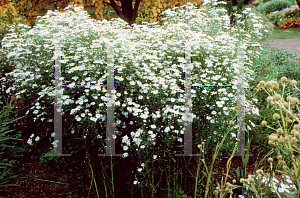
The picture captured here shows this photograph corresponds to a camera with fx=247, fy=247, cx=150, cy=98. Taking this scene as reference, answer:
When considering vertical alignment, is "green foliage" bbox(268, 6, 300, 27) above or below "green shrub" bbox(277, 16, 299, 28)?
above

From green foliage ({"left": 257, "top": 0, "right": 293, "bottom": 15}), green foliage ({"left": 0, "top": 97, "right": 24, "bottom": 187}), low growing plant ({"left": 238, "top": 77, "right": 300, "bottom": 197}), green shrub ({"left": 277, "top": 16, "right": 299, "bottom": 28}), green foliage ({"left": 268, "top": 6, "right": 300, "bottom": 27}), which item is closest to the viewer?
low growing plant ({"left": 238, "top": 77, "right": 300, "bottom": 197})

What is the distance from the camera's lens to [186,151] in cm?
228

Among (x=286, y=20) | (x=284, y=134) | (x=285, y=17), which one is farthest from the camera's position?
(x=285, y=17)

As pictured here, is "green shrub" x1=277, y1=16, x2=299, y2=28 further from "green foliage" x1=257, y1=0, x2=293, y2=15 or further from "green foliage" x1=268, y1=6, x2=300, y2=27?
"green foliage" x1=257, y1=0, x2=293, y2=15

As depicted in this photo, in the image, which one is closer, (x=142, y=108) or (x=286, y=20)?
(x=142, y=108)

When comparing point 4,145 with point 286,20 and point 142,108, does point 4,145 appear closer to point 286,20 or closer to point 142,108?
point 142,108

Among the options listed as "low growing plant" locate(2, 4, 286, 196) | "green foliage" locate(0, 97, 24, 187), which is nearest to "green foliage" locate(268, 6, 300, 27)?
"low growing plant" locate(2, 4, 286, 196)

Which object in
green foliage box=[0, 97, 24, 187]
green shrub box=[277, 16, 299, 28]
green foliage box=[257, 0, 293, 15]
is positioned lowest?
green foliage box=[0, 97, 24, 187]

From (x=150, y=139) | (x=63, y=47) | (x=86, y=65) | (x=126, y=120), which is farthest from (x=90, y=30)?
(x=150, y=139)

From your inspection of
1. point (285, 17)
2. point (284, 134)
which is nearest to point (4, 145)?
point (284, 134)

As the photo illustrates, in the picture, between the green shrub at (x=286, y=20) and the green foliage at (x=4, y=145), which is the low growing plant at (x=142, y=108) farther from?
the green shrub at (x=286, y=20)

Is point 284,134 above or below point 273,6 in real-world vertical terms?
below

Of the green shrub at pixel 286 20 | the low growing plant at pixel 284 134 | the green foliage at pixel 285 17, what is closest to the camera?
the low growing plant at pixel 284 134

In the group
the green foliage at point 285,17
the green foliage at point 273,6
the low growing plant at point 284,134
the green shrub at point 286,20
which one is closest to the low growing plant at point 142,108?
the low growing plant at point 284,134
